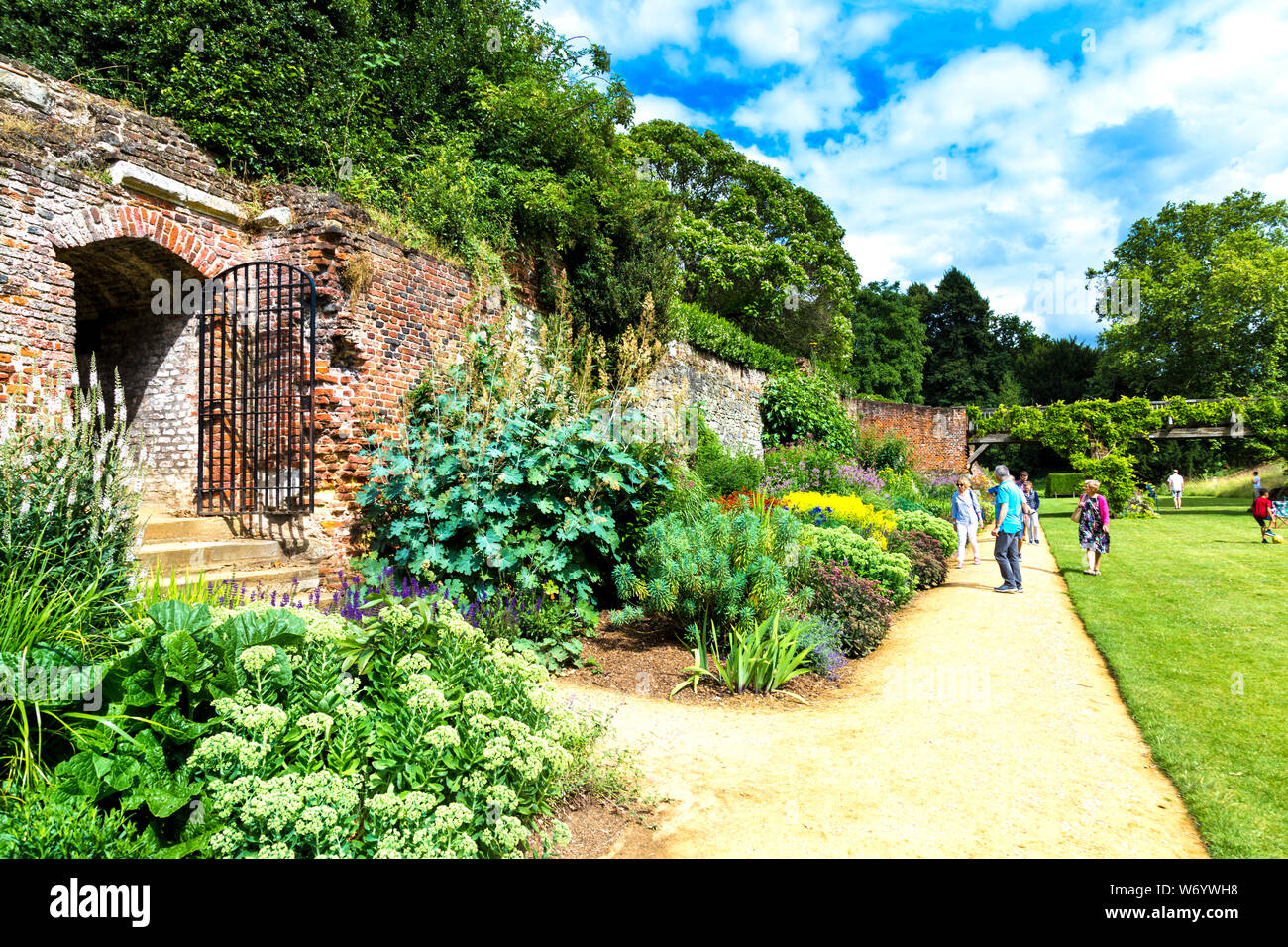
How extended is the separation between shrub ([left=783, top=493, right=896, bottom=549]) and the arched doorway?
7.23 m

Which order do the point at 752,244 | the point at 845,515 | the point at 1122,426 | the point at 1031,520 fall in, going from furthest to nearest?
1. the point at 752,244
2. the point at 1122,426
3. the point at 1031,520
4. the point at 845,515

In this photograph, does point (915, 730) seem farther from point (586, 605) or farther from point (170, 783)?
point (170, 783)

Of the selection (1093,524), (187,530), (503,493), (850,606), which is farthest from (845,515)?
(187,530)

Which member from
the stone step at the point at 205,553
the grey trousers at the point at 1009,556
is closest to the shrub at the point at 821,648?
the grey trousers at the point at 1009,556

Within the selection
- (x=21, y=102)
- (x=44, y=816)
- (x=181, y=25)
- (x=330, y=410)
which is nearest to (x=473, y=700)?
(x=44, y=816)

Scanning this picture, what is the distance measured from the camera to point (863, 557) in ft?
24.6

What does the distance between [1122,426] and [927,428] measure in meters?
6.47

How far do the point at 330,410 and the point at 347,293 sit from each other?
3.88 ft

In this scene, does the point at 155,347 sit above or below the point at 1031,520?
above

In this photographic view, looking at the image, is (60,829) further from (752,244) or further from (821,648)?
(752,244)

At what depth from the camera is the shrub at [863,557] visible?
7.42 meters

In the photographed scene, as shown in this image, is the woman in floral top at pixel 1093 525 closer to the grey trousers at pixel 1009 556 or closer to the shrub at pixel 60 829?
the grey trousers at pixel 1009 556

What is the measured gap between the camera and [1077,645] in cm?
651

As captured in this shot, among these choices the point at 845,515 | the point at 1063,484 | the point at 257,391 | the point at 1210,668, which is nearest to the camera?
the point at 1210,668
